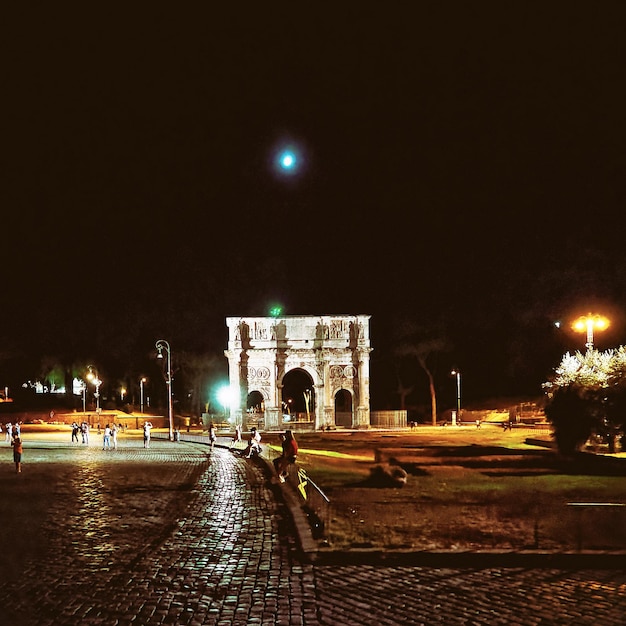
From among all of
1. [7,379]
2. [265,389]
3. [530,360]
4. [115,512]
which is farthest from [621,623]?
[7,379]

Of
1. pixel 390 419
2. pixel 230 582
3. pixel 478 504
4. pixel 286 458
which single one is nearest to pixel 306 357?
pixel 390 419

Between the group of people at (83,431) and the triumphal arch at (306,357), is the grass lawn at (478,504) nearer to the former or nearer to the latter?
A: the group of people at (83,431)

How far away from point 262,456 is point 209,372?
66822 millimetres

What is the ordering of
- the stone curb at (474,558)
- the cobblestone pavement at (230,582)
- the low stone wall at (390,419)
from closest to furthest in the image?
the cobblestone pavement at (230,582) → the stone curb at (474,558) → the low stone wall at (390,419)

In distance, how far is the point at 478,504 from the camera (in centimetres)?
1579

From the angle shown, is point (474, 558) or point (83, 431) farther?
point (83, 431)

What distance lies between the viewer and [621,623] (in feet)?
23.5

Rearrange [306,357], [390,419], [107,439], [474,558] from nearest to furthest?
1. [474,558]
2. [107,439]
3. [390,419]
4. [306,357]

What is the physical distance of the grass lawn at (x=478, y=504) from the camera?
455 inches

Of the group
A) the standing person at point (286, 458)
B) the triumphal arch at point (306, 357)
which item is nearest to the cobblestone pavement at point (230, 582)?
the standing person at point (286, 458)

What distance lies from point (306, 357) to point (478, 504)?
172ft

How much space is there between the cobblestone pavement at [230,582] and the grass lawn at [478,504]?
125 centimetres

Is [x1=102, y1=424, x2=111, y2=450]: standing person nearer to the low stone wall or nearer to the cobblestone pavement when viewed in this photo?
the cobblestone pavement

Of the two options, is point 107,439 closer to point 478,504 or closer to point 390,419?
point 478,504
